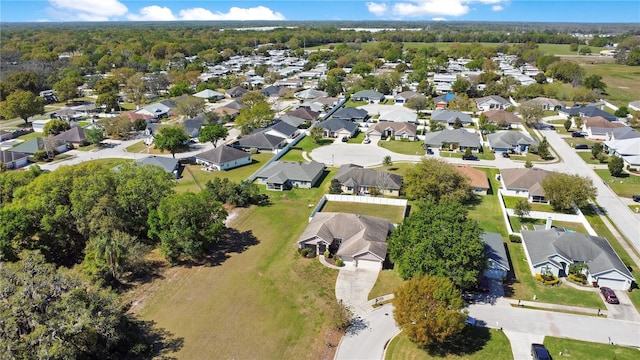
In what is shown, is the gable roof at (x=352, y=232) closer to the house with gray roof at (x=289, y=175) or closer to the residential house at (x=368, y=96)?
the house with gray roof at (x=289, y=175)

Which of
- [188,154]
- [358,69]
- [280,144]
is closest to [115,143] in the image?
[188,154]

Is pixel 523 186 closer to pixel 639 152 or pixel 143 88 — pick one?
pixel 639 152

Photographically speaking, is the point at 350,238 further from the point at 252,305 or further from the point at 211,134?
the point at 211,134

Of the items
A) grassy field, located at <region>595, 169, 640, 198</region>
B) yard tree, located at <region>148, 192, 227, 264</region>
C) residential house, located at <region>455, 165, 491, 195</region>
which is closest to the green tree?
yard tree, located at <region>148, 192, 227, 264</region>

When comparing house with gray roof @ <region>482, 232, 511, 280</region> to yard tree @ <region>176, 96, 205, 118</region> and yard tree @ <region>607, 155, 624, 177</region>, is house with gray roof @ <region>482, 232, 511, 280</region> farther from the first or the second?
yard tree @ <region>176, 96, 205, 118</region>

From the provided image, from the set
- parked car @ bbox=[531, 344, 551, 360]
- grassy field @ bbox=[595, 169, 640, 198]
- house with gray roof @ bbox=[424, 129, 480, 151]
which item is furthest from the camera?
house with gray roof @ bbox=[424, 129, 480, 151]
